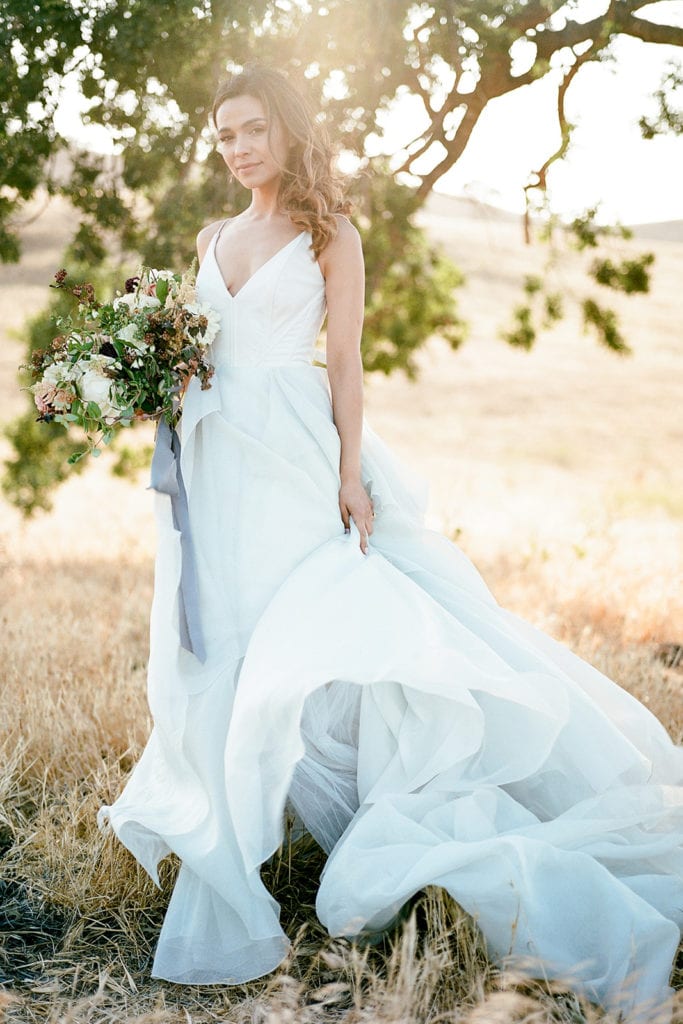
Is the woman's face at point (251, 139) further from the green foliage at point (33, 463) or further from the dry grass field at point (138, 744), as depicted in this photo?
the green foliage at point (33, 463)

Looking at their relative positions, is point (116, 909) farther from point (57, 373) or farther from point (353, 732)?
point (57, 373)

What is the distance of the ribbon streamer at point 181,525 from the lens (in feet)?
10.3

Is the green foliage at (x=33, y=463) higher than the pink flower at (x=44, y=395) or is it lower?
lower

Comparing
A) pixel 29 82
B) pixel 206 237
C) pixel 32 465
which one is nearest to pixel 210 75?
pixel 29 82

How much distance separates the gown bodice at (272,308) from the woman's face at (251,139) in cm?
26

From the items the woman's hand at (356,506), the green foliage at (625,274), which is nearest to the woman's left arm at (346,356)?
the woman's hand at (356,506)

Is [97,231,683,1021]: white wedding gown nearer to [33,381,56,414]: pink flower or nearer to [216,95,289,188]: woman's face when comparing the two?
[216,95,289,188]: woman's face

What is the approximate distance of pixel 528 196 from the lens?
22.1ft

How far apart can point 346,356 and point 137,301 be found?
71 cm

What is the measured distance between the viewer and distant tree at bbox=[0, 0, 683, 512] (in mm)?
5023

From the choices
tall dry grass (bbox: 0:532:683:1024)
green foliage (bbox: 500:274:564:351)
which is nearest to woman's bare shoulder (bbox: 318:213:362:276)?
tall dry grass (bbox: 0:532:683:1024)

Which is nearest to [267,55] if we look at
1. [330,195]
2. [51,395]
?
[330,195]

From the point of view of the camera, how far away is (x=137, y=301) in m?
3.18

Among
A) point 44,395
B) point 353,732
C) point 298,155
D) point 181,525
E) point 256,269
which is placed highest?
point 298,155
